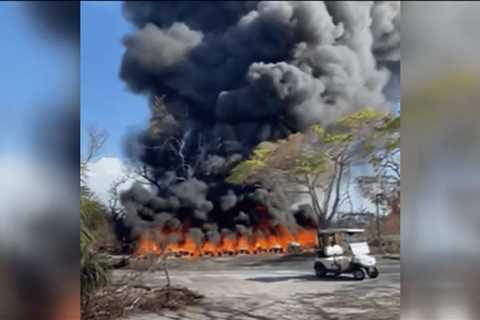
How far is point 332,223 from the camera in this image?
2.47 meters

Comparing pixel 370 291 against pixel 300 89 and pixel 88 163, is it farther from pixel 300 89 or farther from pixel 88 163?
pixel 88 163

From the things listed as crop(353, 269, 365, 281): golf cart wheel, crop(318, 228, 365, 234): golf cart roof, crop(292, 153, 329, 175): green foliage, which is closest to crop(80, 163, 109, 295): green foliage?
crop(292, 153, 329, 175): green foliage

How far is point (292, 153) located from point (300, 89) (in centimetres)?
32

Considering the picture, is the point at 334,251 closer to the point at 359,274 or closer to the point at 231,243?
the point at 359,274

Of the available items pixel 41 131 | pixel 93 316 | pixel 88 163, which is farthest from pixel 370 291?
pixel 41 131

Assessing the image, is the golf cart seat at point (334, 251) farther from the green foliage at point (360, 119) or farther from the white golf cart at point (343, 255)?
the green foliage at point (360, 119)

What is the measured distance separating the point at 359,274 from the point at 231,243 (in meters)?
0.66

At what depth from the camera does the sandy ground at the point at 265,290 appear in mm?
2453

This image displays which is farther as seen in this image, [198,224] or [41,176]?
[198,224]

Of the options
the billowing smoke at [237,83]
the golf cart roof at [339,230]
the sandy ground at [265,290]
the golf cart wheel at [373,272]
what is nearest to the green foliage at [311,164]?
the billowing smoke at [237,83]

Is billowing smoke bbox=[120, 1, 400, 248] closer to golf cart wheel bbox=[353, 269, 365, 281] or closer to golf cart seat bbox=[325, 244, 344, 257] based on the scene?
golf cart seat bbox=[325, 244, 344, 257]

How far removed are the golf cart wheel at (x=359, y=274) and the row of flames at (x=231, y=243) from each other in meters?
0.25

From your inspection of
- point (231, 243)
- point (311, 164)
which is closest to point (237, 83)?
point (311, 164)

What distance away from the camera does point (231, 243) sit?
8.16ft
